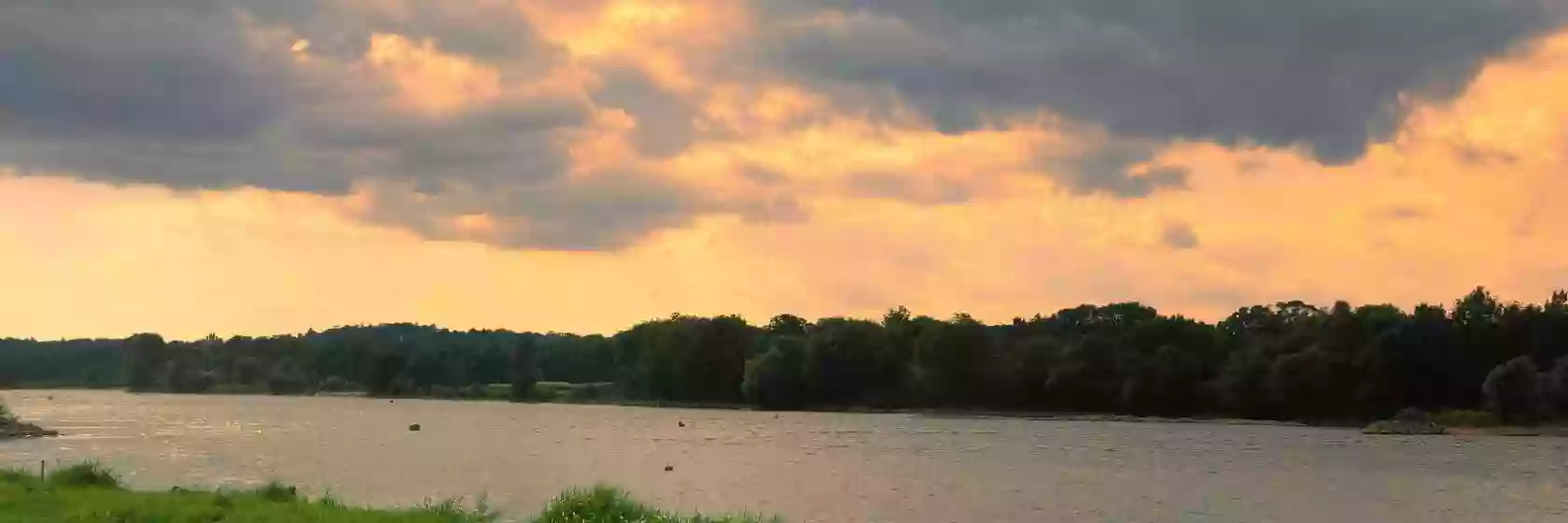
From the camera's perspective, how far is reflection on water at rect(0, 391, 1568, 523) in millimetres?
49438

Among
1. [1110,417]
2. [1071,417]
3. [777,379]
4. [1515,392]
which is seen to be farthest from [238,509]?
[777,379]

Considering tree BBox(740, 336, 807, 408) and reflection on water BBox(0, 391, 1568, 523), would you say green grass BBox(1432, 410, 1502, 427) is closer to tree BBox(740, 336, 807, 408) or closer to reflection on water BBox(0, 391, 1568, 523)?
reflection on water BBox(0, 391, 1568, 523)

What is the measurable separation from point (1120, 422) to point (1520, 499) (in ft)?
260

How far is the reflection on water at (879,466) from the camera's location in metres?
49.4

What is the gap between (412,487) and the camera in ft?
171

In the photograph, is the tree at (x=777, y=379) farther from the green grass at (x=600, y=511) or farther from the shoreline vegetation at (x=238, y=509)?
the green grass at (x=600, y=511)

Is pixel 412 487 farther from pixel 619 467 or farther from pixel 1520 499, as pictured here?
pixel 1520 499

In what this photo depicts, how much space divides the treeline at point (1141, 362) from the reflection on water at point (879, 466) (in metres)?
14.0

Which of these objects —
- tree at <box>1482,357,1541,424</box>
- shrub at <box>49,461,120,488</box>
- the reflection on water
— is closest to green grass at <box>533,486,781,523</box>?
the reflection on water

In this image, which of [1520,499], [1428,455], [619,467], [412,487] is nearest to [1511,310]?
[1428,455]

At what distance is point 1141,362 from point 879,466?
81.2 meters

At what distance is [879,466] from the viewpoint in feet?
223

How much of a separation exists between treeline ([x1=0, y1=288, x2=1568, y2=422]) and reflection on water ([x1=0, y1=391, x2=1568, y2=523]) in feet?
45.9

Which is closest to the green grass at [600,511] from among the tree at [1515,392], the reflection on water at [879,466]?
the reflection on water at [879,466]
